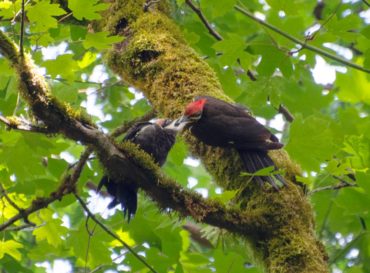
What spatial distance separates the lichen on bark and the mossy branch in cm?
9

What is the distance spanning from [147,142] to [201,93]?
0.38 meters

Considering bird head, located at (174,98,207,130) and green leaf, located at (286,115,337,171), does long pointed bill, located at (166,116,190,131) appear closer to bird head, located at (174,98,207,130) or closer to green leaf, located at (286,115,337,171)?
bird head, located at (174,98,207,130)

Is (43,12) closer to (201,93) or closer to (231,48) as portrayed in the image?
(201,93)

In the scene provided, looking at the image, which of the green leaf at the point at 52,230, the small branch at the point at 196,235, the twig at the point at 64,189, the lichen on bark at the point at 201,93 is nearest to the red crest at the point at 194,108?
the lichen on bark at the point at 201,93

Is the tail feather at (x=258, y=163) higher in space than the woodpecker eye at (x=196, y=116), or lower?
lower

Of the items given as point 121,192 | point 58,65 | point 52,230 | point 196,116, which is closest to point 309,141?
point 196,116

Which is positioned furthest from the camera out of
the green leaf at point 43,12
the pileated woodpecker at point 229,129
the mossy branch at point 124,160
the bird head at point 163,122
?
the bird head at point 163,122

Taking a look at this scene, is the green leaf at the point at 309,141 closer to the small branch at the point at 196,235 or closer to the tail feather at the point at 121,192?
the tail feather at the point at 121,192

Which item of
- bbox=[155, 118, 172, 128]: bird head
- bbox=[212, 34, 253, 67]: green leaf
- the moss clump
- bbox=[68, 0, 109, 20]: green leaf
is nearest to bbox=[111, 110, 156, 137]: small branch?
bbox=[155, 118, 172, 128]: bird head

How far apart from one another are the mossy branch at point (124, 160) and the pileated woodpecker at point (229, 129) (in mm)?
301

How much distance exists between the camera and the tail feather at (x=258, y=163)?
244cm

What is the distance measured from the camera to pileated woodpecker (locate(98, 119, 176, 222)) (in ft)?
9.13

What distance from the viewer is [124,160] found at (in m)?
2.30

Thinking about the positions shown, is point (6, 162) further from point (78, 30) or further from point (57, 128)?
point (78, 30)
